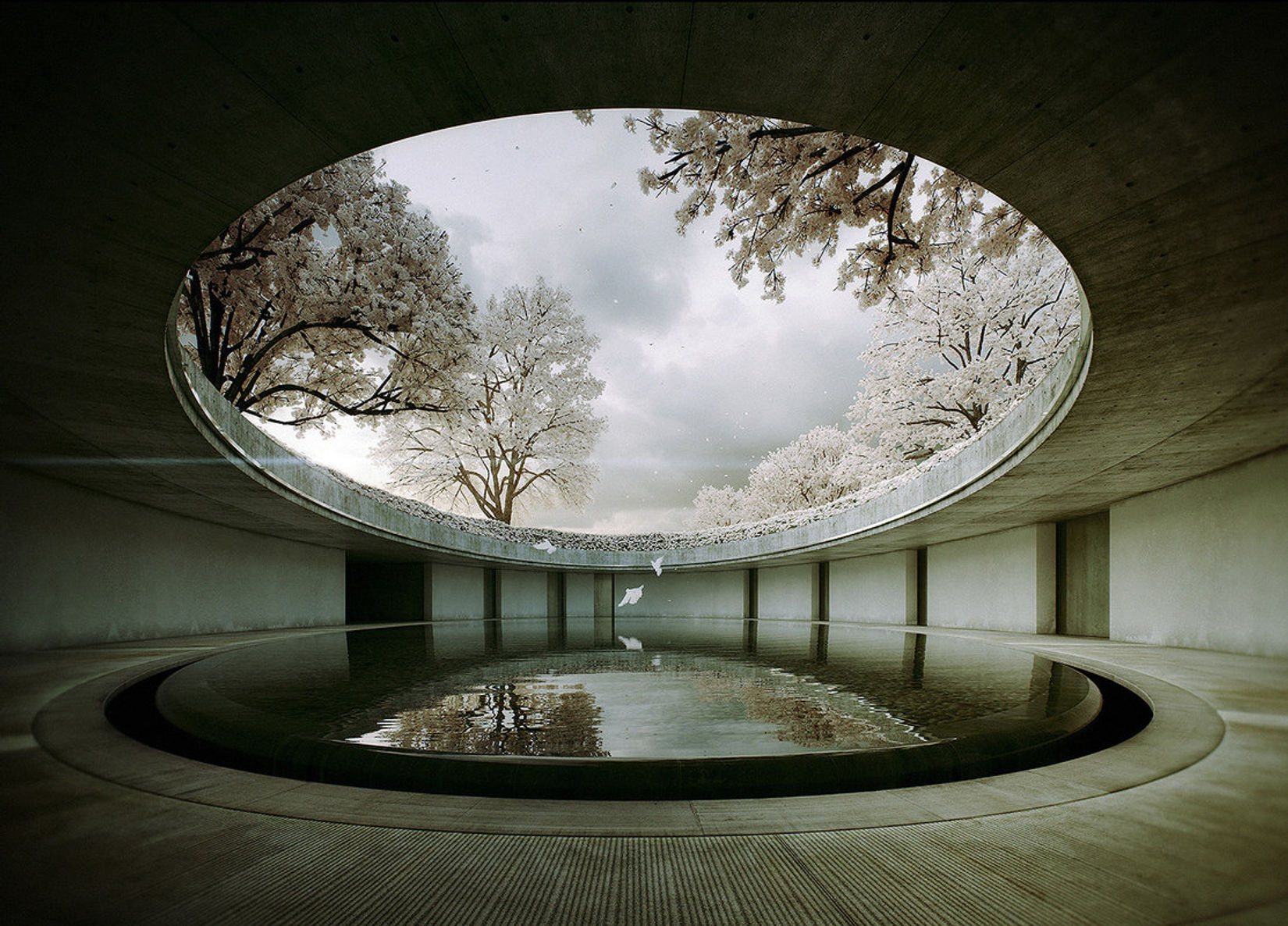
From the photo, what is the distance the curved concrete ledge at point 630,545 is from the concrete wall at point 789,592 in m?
2.23

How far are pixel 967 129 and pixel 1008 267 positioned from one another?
20661mm

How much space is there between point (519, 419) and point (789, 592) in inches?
612

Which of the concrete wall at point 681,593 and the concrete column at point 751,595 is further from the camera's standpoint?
the concrete wall at point 681,593

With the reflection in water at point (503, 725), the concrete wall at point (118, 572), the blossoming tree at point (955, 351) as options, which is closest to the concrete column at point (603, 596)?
the blossoming tree at point (955, 351)

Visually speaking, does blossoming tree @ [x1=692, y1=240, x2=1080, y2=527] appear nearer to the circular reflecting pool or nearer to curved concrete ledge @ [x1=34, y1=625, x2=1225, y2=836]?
the circular reflecting pool

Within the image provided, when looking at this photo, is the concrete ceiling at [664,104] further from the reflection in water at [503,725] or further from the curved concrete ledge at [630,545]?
the reflection in water at [503,725]

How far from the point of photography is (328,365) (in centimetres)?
1702

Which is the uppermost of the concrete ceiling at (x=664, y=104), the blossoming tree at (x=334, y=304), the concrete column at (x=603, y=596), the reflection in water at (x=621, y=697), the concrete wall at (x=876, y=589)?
the blossoming tree at (x=334, y=304)

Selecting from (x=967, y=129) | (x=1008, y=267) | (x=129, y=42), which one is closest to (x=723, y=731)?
(x=967, y=129)

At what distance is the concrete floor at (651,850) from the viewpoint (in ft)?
7.82

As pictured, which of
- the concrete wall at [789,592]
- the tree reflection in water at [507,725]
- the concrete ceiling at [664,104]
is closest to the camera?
the concrete ceiling at [664,104]

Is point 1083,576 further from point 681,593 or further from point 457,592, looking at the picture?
point 457,592

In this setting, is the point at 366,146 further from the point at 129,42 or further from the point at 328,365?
the point at 328,365

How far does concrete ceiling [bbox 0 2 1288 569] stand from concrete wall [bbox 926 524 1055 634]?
37.5 feet
